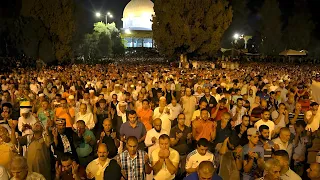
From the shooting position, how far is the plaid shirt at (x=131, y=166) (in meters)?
4.98

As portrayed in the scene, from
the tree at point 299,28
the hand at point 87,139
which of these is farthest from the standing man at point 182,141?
the tree at point 299,28

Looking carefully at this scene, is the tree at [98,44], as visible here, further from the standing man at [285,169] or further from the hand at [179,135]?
the standing man at [285,169]

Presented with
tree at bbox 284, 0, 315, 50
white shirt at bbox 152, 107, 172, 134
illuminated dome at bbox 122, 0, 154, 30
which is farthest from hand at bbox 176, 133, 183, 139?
illuminated dome at bbox 122, 0, 154, 30

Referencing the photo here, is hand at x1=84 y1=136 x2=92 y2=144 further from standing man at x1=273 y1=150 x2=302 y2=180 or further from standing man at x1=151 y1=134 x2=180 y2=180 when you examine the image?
standing man at x1=273 y1=150 x2=302 y2=180

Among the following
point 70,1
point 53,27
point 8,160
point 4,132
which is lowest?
point 8,160

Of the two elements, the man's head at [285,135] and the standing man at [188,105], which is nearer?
the man's head at [285,135]

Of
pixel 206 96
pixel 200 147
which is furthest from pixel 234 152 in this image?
Answer: pixel 206 96

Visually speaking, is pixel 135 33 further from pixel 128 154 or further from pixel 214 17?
pixel 128 154

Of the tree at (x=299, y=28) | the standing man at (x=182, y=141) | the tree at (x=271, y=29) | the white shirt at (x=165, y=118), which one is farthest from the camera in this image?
the tree at (x=271, y=29)

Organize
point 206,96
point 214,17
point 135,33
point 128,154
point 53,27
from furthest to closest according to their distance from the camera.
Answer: point 135,33, point 214,17, point 53,27, point 206,96, point 128,154

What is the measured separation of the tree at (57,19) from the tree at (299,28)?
109 ft

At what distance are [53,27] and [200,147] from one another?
3223cm

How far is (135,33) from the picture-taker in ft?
271

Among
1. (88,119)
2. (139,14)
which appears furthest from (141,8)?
(88,119)
